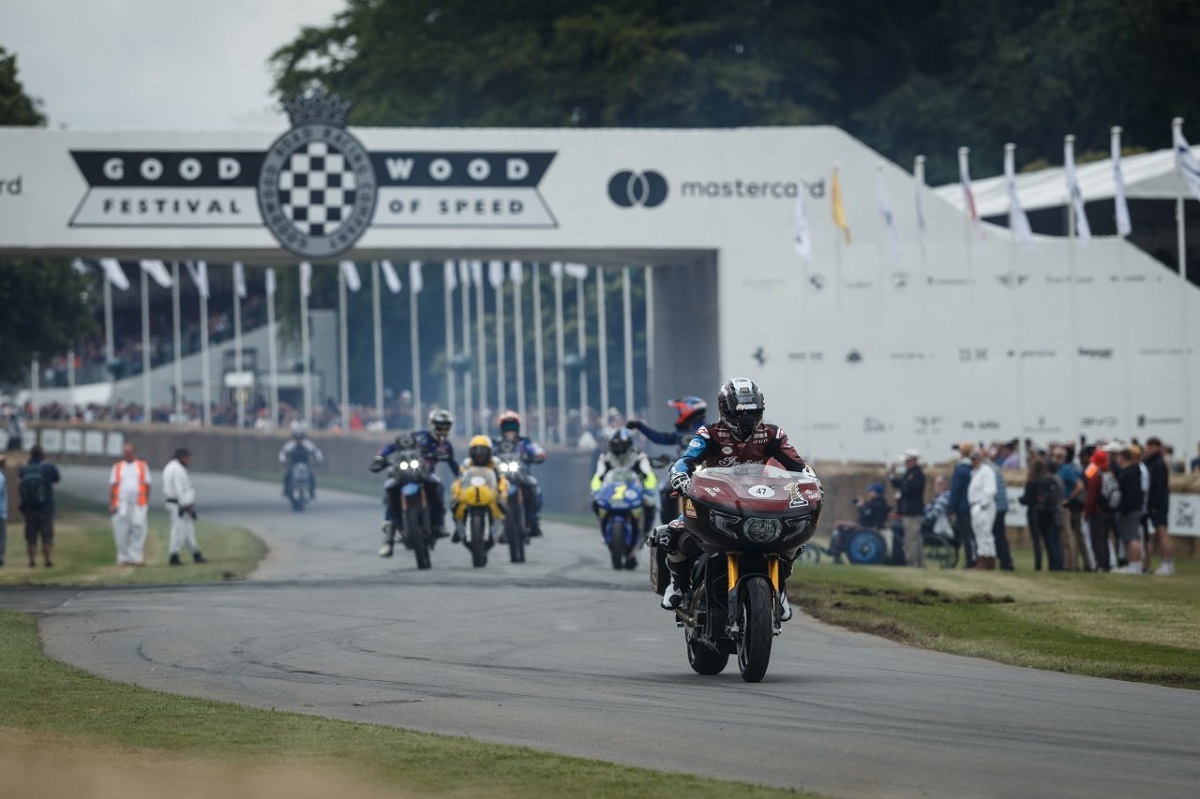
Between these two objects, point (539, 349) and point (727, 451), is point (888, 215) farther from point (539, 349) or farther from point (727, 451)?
point (727, 451)

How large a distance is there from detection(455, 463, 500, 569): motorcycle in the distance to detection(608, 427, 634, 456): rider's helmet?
1.67 m

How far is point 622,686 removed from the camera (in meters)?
11.8

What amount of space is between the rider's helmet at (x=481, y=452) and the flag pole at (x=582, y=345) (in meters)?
24.3

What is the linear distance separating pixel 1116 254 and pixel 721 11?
26.3m

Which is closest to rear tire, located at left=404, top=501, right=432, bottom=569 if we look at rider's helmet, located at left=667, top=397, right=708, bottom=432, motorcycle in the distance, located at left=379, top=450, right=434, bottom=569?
motorcycle in the distance, located at left=379, top=450, right=434, bottom=569

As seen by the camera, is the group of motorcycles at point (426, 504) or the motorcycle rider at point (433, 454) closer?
the group of motorcycles at point (426, 504)

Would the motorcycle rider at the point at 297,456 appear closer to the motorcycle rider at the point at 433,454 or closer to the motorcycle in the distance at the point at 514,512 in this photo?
the motorcycle in the distance at the point at 514,512

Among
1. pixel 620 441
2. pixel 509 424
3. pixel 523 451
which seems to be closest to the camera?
pixel 620 441

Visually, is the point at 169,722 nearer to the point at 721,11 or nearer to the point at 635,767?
the point at 635,767

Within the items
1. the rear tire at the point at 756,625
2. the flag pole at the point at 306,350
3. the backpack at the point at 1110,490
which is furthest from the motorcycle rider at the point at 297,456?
the rear tire at the point at 756,625

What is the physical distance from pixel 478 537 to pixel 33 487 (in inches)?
312

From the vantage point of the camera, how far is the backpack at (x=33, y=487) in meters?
27.6

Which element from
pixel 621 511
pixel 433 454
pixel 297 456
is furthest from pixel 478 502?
pixel 297 456

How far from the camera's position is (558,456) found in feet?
127
